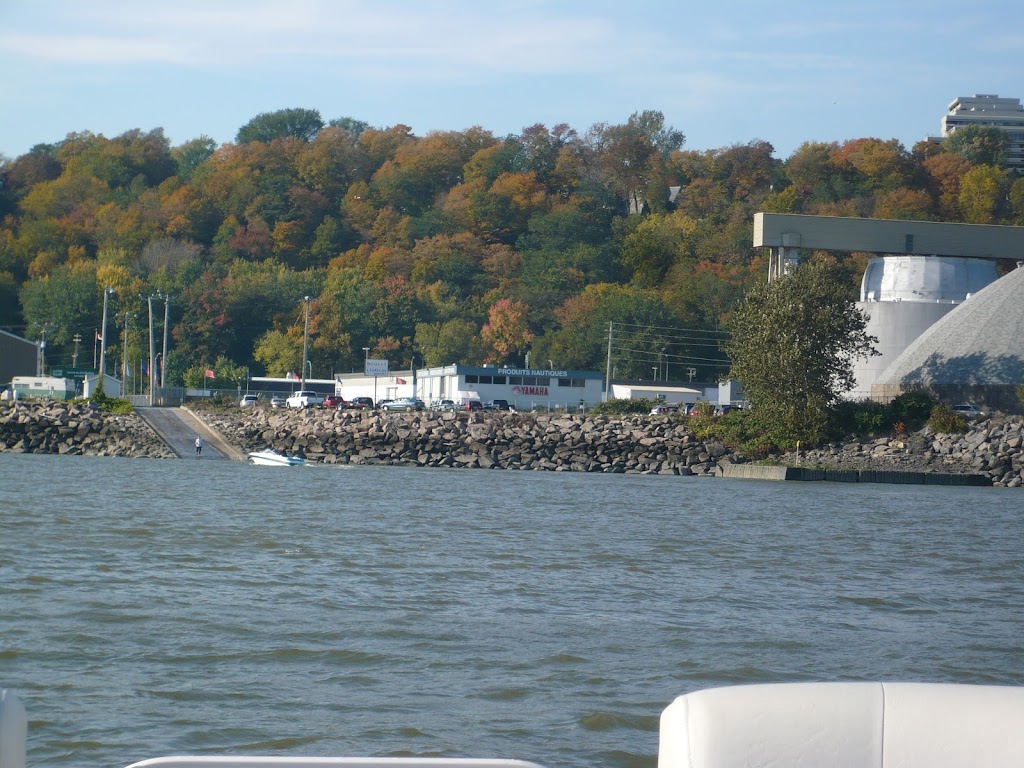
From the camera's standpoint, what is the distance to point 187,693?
26.0 feet

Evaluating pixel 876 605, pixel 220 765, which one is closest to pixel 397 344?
pixel 876 605

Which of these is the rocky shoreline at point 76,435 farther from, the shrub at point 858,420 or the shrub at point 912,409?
the shrub at point 912,409

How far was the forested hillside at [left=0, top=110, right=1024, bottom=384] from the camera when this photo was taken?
8631 centimetres

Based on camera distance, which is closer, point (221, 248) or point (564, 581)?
point (564, 581)

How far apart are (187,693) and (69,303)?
88587 mm

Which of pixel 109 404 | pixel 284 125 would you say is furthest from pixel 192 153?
pixel 109 404

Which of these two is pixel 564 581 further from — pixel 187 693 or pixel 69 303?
pixel 69 303

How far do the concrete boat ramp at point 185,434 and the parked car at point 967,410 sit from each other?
25670 millimetres

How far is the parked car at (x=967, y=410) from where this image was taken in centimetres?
4384

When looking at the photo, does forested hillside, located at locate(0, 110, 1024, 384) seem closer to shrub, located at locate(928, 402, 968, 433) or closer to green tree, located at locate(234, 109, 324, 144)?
green tree, located at locate(234, 109, 324, 144)

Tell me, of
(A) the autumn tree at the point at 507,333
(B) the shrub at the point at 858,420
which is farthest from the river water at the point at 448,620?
(A) the autumn tree at the point at 507,333

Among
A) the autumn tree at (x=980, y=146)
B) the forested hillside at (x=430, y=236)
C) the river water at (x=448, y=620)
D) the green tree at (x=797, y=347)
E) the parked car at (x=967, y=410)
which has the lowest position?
the river water at (x=448, y=620)

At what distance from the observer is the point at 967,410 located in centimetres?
4478

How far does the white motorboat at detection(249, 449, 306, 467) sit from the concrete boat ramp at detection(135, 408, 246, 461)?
3.47 m
